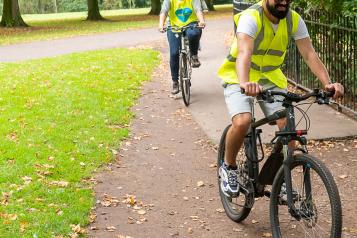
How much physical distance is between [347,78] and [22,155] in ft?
16.4

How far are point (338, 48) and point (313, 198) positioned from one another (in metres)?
5.88

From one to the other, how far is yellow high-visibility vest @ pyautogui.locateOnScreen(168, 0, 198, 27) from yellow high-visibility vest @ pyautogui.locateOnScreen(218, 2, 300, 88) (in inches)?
223

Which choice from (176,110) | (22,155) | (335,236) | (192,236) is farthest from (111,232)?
(176,110)

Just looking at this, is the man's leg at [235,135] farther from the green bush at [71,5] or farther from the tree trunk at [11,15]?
the green bush at [71,5]

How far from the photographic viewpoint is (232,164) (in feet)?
17.0

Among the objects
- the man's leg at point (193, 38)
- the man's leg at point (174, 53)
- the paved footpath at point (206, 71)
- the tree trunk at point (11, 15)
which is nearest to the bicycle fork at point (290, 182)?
the paved footpath at point (206, 71)

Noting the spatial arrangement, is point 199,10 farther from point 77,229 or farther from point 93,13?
point 93,13

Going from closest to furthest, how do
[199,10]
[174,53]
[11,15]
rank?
[199,10], [174,53], [11,15]


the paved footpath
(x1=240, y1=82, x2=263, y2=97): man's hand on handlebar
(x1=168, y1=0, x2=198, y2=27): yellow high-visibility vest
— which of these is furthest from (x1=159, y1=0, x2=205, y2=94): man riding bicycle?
(x1=240, y1=82, x2=263, y2=97): man's hand on handlebar

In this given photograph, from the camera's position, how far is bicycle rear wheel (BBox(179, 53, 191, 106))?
1036cm

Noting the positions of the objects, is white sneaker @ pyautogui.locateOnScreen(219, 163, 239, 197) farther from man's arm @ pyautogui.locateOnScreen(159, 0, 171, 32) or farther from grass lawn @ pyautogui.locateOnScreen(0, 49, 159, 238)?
man's arm @ pyautogui.locateOnScreen(159, 0, 171, 32)

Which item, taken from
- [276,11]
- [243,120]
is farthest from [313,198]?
[276,11]

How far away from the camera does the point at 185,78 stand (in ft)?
34.1

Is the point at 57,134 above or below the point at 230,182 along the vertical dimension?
below
